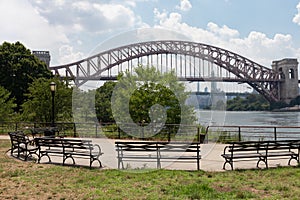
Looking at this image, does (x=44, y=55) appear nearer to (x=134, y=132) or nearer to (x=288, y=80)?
(x=134, y=132)

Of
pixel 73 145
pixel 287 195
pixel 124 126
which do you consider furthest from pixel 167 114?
pixel 287 195

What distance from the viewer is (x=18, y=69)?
3014 centimetres

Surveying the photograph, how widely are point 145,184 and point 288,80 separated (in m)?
74.6

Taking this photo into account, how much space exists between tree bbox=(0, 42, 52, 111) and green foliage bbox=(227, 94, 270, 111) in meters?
49.5

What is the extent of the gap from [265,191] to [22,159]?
6178 millimetres

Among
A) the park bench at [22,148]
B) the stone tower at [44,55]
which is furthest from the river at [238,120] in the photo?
the stone tower at [44,55]

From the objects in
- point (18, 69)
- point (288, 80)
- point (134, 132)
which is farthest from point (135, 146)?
point (288, 80)

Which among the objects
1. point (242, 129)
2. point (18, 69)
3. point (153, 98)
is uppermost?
point (18, 69)

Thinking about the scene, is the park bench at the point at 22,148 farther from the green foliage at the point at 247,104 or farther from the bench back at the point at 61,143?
the green foliage at the point at 247,104

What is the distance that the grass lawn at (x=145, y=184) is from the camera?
199 inches

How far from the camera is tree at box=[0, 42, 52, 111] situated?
96.2 ft

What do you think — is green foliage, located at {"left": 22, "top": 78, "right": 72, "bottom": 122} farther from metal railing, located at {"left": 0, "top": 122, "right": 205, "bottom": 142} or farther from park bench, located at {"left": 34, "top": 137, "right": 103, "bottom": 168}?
park bench, located at {"left": 34, "top": 137, "right": 103, "bottom": 168}

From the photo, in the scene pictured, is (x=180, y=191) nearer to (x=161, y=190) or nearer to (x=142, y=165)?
(x=161, y=190)

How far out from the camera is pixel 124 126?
1444 cm
